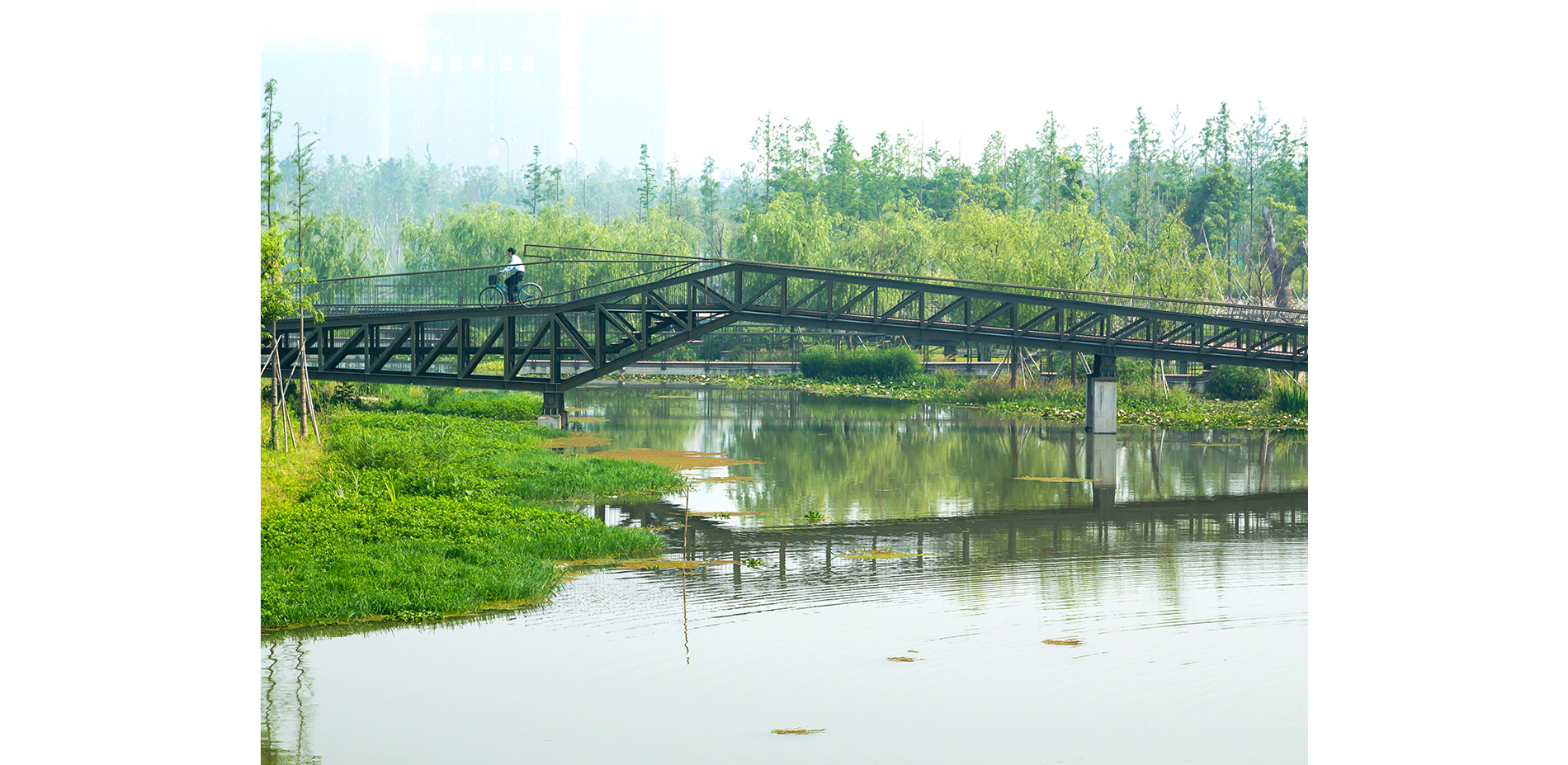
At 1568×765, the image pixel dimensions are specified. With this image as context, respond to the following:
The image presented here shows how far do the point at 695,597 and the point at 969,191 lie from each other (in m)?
64.6

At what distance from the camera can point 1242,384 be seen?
33.7m

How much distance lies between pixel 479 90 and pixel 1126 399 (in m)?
88.0

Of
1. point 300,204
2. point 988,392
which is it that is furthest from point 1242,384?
point 300,204

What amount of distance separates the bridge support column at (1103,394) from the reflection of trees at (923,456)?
645 millimetres

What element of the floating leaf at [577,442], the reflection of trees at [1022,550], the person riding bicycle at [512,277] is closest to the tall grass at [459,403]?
the person riding bicycle at [512,277]

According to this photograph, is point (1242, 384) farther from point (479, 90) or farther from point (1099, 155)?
point (479, 90)

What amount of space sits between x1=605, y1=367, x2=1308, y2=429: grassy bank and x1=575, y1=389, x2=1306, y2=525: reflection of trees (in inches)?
50.9

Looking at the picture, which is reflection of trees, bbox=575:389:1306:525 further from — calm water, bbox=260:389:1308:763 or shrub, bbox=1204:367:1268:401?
shrub, bbox=1204:367:1268:401

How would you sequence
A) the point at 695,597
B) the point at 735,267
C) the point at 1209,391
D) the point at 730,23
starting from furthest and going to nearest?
the point at 730,23, the point at 1209,391, the point at 735,267, the point at 695,597
